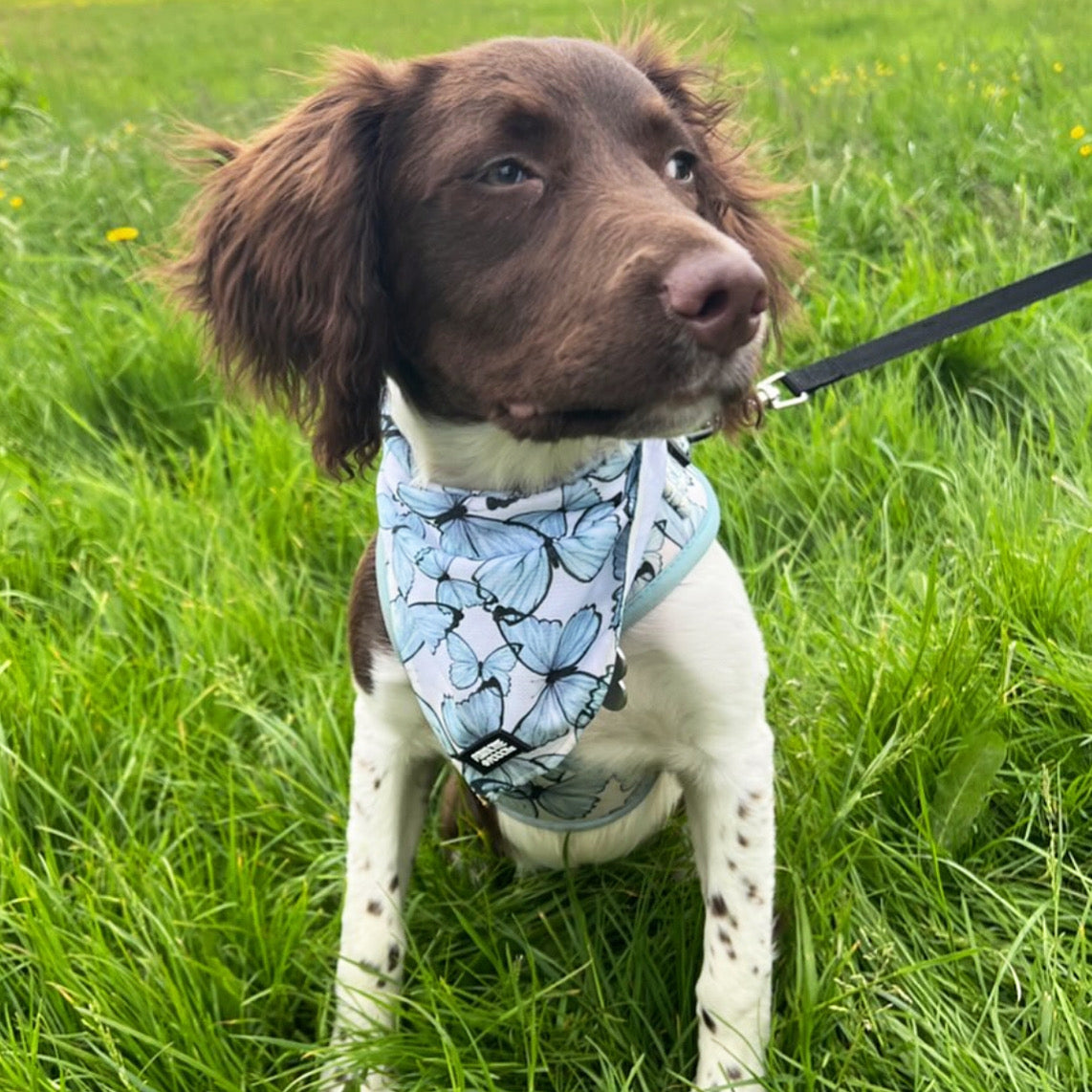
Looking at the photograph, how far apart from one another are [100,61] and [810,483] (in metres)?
10.6

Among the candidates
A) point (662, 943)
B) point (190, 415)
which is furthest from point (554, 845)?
point (190, 415)

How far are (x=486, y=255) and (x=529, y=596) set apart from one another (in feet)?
1.62

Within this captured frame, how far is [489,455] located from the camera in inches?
74.9

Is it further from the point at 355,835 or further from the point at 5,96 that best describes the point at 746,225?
the point at 5,96

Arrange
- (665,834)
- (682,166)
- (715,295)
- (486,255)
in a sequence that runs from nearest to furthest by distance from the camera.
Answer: (715,295) → (486,255) → (682,166) → (665,834)

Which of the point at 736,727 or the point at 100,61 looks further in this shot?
the point at 100,61

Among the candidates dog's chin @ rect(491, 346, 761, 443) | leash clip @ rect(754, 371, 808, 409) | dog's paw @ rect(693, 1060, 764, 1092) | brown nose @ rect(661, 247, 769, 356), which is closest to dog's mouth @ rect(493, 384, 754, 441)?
dog's chin @ rect(491, 346, 761, 443)

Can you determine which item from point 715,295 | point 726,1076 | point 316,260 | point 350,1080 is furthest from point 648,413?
point 350,1080

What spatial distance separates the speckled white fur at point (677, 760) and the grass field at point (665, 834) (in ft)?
0.28

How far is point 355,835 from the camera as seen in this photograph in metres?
2.04

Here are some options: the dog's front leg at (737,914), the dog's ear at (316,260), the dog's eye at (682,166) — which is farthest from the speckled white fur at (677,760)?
the dog's eye at (682,166)

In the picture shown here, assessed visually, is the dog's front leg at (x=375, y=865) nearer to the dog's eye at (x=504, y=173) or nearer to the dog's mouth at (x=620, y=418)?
the dog's mouth at (x=620, y=418)

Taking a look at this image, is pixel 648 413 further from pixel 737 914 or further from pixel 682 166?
pixel 737 914

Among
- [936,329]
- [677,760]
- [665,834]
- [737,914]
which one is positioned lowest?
[665,834]
